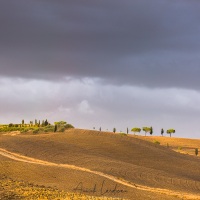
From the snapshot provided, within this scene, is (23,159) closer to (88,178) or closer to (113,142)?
(88,178)

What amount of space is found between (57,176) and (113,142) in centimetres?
2271

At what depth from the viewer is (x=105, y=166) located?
40.4m

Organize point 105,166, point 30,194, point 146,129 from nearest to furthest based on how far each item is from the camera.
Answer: point 30,194 < point 105,166 < point 146,129

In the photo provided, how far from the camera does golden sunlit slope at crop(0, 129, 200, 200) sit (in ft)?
106

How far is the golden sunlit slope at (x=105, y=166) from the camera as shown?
106 feet

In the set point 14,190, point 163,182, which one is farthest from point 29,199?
point 163,182

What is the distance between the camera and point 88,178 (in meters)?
33.4

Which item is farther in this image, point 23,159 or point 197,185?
point 23,159
